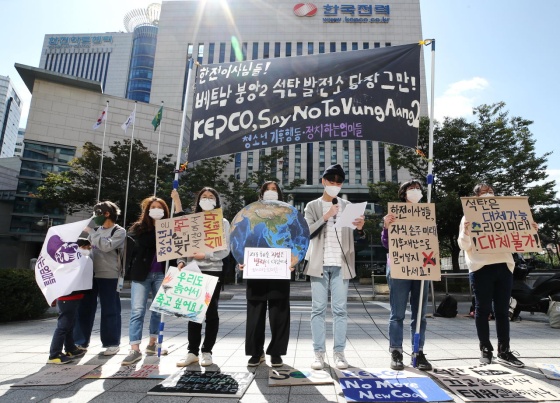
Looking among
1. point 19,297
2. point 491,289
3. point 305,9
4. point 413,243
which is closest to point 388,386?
point 413,243

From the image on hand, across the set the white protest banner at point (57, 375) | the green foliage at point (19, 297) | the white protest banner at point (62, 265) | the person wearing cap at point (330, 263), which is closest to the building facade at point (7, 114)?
the green foliage at point (19, 297)

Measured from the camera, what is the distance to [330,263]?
12.9 ft

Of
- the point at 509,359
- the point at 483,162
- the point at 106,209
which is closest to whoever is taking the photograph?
the point at 509,359

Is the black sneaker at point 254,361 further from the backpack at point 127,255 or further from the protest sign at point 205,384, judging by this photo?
the backpack at point 127,255

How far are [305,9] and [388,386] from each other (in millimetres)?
54297

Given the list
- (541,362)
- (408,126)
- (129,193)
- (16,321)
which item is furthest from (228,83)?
(129,193)

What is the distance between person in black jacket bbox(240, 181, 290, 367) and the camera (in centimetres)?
369

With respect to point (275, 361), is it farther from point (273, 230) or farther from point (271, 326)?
point (273, 230)

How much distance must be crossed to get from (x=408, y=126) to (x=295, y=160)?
129ft

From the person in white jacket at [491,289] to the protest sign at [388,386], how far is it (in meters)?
1.10

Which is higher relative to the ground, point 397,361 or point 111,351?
point 397,361

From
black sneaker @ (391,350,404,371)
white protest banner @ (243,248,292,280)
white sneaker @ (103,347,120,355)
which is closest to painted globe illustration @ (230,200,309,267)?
white protest banner @ (243,248,292,280)

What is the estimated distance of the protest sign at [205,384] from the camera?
2.94 metres

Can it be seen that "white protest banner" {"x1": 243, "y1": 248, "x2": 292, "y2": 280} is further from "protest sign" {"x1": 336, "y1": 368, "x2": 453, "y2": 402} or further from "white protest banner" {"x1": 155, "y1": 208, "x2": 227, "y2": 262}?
"protest sign" {"x1": 336, "y1": 368, "x2": 453, "y2": 402}
